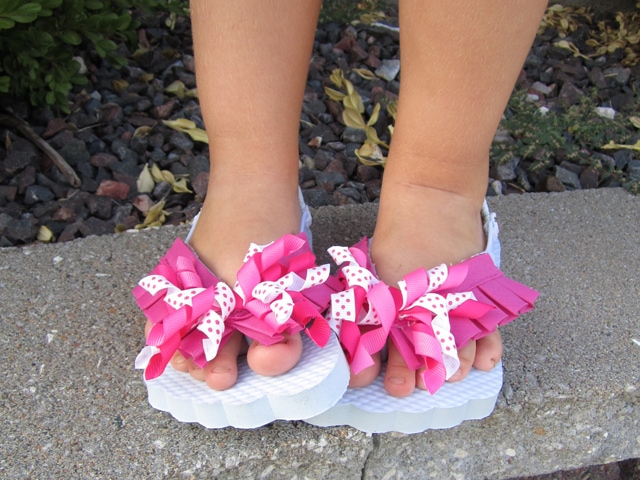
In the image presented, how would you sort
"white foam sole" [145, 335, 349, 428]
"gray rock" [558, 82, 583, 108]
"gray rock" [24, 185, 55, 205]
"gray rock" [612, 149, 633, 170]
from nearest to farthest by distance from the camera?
"white foam sole" [145, 335, 349, 428]
"gray rock" [24, 185, 55, 205]
"gray rock" [612, 149, 633, 170]
"gray rock" [558, 82, 583, 108]

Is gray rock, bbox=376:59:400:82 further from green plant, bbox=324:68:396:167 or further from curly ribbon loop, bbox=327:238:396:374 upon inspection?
curly ribbon loop, bbox=327:238:396:374

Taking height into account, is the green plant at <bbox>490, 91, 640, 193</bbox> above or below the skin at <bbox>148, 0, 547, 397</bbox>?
below

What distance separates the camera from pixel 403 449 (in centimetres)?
97

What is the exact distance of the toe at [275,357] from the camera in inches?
33.9

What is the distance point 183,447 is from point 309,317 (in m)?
0.24

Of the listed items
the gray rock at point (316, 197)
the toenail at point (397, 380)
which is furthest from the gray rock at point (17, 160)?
the toenail at point (397, 380)

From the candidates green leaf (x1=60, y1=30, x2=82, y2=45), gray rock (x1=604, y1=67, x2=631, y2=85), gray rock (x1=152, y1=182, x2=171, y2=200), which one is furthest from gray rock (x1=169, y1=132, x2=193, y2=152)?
gray rock (x1=604, y1=67, x2=631, y2=85)

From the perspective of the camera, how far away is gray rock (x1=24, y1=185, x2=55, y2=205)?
4.95ft

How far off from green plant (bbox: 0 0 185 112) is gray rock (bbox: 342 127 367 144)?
0.57 meters

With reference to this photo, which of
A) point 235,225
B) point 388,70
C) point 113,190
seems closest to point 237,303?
point 235,225

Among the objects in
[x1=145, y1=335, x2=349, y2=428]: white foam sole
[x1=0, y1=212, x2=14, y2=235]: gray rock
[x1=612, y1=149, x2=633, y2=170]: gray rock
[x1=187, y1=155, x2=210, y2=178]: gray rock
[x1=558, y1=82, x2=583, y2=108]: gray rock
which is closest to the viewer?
[x1=145, y1=335, x2=349, y2=428]: white foam sole

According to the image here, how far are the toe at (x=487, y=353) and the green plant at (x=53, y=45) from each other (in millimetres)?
1100

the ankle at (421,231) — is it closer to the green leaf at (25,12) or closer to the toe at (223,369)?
the toe at (223,369)

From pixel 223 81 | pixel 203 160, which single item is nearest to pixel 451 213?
pixel 223 81
